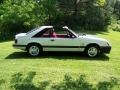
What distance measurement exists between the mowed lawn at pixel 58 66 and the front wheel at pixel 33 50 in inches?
9.9

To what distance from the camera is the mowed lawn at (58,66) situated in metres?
10.4

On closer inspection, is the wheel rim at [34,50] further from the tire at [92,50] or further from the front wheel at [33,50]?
the tire at [92,50]

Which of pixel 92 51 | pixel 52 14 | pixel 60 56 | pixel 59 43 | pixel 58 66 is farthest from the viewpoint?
pixel 52 14

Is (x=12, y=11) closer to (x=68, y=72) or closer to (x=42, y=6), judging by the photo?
(x=42, y=6)

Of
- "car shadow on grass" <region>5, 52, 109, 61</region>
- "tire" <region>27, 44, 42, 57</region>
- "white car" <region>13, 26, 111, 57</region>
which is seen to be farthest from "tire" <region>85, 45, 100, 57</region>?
"tire" <region>27, 44, 42, 57</region>

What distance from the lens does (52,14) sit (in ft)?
118

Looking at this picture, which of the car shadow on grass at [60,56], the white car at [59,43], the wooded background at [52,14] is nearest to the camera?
the car shadow on grass at [60,56]

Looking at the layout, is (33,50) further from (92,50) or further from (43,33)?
(92,50)

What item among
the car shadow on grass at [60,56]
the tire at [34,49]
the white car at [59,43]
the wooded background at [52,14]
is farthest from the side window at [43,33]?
the wooded background at [52,14]

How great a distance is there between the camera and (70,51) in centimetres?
1462

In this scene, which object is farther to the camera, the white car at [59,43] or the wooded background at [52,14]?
the wooded background at [52,14]

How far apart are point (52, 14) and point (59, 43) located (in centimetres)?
2184

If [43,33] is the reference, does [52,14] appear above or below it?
below

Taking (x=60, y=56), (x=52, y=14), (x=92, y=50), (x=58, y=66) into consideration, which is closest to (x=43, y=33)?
(x=60, y=56)
